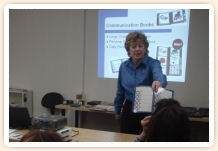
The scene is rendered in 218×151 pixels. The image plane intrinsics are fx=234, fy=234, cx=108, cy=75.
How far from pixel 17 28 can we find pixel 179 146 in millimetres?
4181

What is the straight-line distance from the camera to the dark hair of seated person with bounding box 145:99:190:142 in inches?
52.9

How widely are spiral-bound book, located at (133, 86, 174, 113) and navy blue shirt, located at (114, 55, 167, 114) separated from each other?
184 millimetres

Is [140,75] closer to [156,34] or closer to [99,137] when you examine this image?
[99,137]

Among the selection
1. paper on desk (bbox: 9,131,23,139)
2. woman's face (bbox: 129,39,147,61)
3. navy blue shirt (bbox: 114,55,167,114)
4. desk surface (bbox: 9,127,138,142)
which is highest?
woman's face (bbox: 129,39,147,61)

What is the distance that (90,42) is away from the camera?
162 inches

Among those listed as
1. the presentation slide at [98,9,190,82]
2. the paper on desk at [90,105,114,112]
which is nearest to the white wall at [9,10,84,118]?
the presentation slide at [98,9,190,82]

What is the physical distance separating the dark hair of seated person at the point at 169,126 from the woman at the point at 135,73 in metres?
1.01

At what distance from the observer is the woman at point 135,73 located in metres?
2.44

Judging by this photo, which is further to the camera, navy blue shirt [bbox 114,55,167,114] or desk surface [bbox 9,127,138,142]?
navy blue shirt [bbox 114,55,167,114]

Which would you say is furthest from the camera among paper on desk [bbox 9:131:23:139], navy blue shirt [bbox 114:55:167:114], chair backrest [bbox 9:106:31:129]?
navy blue shirt [bbox 114:55:167:114]

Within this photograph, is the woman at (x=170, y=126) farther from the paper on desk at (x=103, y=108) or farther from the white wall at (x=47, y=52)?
the white wall at (x=47, y=52)

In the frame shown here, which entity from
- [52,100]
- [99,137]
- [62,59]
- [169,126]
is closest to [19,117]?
[99,137]

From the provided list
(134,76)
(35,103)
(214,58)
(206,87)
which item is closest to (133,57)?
(134,76)

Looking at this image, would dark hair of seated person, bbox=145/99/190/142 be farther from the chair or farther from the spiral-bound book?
the chair
